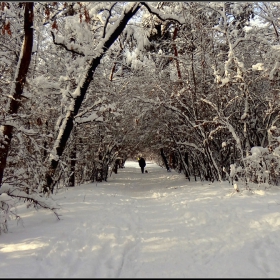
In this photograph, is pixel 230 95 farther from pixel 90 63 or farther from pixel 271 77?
pixel 90 63

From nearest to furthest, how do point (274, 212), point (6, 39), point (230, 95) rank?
1. point (274, 212)
2. point (6, 39)
3. point (230, 95)

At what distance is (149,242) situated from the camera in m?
4.96

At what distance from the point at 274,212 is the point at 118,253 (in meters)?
3.64

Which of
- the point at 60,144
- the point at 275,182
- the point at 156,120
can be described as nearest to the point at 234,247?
the point at 60,144

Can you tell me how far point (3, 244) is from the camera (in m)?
4.55

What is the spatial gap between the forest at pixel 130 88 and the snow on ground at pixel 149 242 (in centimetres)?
89

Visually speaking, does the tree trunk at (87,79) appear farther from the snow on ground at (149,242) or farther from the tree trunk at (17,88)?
the tree trunk at (17,88)

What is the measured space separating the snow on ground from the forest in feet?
2.91

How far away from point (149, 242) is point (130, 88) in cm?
998

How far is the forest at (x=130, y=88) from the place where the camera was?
6184mm

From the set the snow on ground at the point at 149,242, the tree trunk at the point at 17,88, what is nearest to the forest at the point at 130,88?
the tree trunk at the point at 17,88

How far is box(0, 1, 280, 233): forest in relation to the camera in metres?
6.18

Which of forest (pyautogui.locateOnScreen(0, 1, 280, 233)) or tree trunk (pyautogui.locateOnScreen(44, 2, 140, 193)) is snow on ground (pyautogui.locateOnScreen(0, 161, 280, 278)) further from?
tree trunk (pyautogui.locateOnScreen(44, 2, 140, 193))

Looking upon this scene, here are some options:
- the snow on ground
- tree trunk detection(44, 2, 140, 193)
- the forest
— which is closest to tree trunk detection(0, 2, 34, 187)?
the forest
